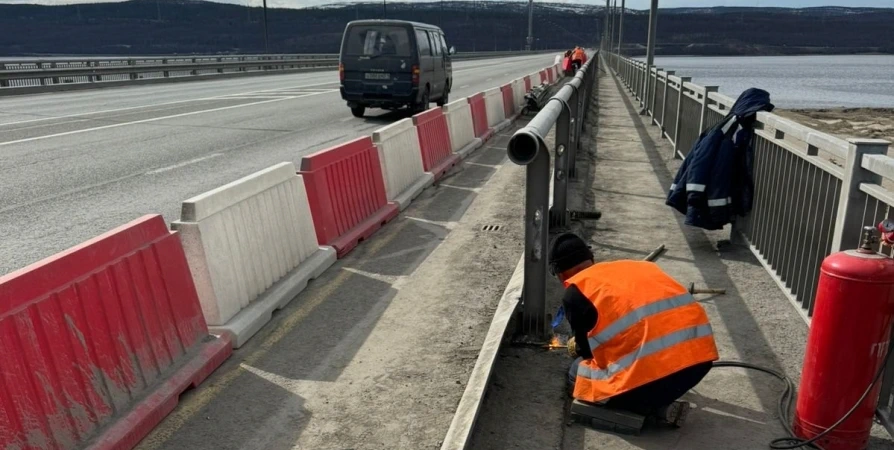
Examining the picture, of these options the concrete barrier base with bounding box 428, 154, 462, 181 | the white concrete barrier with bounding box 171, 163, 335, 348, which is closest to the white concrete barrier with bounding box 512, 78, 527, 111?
the concrete barrier base with bounding box 428, 154, 462, 181

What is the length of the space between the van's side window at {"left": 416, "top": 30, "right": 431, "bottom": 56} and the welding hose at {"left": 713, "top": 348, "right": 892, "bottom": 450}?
1421cm

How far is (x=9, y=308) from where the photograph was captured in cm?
283

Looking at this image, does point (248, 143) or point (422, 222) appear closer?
point (422, 222)

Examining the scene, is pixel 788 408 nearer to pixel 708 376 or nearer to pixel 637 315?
pixel 708 376

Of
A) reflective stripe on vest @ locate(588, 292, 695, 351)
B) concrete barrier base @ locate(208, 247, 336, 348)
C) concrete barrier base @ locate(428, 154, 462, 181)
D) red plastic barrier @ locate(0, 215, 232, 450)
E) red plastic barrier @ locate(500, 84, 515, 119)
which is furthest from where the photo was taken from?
red plastic barrier @ locate(500, 84, 515, 119)

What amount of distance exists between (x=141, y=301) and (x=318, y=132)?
11.2 metres

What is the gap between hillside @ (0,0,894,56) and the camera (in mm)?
117688

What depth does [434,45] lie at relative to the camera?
62.1 ft

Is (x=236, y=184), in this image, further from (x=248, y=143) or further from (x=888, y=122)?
(x=888, y=122)

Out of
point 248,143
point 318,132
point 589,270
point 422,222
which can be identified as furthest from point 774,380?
point 318,132

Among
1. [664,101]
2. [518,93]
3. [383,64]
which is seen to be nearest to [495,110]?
[383,64]

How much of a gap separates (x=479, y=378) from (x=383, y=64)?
46.9ft

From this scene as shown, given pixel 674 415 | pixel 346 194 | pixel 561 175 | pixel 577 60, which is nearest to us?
pixel 674 415

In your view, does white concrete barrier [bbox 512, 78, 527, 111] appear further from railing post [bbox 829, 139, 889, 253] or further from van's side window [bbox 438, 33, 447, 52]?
railing post [bbox 829, 139, 889, 253]
